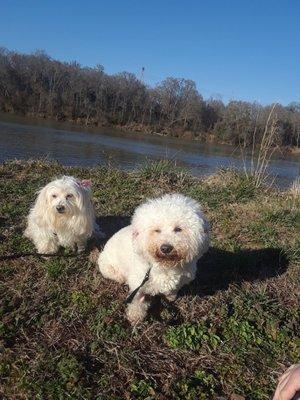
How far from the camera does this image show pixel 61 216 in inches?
201

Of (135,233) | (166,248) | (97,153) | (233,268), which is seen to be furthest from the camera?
(97,153)

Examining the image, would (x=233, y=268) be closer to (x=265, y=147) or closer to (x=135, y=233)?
(x=135, y=233)

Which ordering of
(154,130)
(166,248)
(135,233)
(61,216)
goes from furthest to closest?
1. (154,130)
2. (61,216)
3. (135,233)
4. (166,248)

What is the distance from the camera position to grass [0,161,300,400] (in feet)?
10.5

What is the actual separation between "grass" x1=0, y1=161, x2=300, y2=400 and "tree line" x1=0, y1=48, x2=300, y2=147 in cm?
3989

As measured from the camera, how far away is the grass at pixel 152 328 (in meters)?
3.20

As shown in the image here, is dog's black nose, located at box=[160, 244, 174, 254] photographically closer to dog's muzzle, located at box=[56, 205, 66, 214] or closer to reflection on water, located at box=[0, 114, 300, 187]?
dog's muzzle, located at box=[56, 205, 66, 214]

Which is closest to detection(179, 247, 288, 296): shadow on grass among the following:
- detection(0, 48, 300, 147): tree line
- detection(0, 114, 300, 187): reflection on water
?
detection(0, 114, 300, 187): reflection on water

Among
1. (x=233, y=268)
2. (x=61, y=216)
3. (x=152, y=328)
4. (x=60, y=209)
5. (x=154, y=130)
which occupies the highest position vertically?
(x=154, y=130)

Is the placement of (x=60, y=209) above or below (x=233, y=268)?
above

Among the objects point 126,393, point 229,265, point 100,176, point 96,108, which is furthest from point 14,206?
point 96,108

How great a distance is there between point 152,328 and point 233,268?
5.70 ft

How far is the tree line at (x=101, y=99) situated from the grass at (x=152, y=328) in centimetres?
3989

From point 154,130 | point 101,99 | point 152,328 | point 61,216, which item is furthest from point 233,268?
point 101,99
